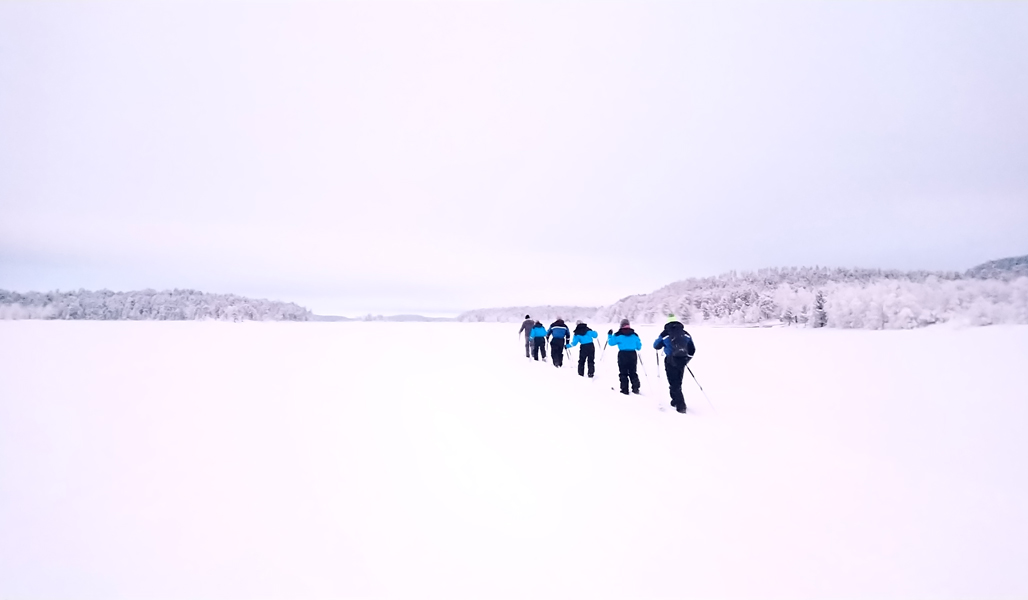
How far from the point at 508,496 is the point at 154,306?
12028cm

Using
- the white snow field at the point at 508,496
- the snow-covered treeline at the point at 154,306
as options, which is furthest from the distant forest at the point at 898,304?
the snow-covered treeline at the point at 154,306

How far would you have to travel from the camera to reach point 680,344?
9141 mm

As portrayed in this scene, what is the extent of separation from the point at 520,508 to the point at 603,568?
1141 mm

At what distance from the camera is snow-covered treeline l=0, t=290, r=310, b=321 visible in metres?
85.2

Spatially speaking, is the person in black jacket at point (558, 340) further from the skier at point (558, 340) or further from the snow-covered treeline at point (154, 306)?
the snow-covered treeline at point (154, 306)

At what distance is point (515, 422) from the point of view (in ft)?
25.5

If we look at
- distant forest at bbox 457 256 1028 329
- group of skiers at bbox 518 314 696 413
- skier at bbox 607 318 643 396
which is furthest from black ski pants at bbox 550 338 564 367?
distant forest at bbox 457 256 1028 329

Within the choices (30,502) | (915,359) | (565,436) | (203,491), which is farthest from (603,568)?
(915,359)

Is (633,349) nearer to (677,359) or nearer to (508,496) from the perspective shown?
(677,359)

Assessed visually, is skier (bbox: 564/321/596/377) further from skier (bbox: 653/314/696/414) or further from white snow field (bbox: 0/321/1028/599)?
skier (bbox: 653/314/696/414)

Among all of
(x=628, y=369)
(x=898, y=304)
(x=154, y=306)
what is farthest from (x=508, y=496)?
(x=154, y=306)

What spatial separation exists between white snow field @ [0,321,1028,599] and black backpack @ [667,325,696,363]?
1.45m

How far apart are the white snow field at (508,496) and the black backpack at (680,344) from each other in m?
1.45

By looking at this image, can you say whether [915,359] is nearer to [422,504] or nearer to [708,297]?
[422,504]
